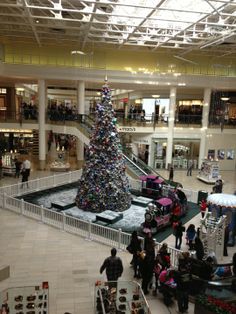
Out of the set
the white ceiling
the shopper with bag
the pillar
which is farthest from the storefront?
the shopper with bag

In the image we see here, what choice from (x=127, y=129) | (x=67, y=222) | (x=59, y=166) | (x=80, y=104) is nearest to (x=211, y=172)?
(x=127, y=129)

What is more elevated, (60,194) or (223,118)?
(223,118)

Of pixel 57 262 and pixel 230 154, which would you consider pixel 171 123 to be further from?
pixel 57 262

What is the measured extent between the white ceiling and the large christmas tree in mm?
4498

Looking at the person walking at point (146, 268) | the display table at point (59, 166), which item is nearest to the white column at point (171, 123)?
the display table at point (59, 166)

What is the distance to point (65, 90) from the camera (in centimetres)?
3894

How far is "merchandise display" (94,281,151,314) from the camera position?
6.23 metres

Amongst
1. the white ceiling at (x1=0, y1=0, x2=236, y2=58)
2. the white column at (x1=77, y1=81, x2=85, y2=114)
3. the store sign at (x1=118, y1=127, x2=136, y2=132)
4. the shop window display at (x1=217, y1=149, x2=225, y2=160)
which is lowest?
the shop window display at (x1=217, y1=149, x2=225, y2=160)

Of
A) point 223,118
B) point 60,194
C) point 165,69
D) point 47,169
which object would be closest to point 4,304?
point 60,194

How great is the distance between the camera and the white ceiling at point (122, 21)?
14.2 m

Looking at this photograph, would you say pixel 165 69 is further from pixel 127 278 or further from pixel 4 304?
pixel 4 304

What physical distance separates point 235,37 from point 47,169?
51.4 ft

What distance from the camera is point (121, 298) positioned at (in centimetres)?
644

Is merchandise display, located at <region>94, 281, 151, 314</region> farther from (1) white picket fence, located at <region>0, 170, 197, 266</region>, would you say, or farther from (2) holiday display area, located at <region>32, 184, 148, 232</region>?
(2) holiday display area, located at <region>32, 184, 148, 232</region>
